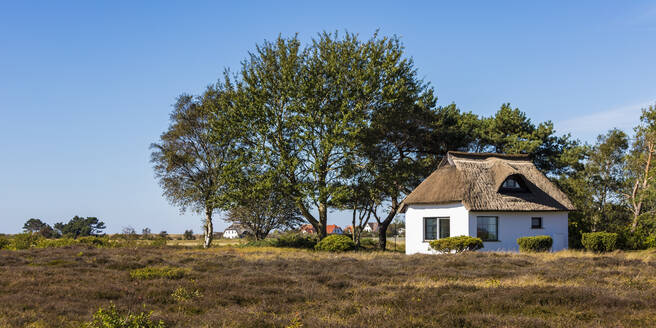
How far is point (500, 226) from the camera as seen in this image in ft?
102

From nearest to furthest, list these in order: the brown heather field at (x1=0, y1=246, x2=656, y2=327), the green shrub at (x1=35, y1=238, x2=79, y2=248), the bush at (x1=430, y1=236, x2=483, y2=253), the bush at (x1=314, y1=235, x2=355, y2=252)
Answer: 1. the brown heather field at (x1=0, y1=246, x2=656, y2=327)
2. the bush at (x1=430, y1=236, x2=483, y2=253)
3. the bush at (x1=314, y1=235, x2=355, y2=252)
4. the green shrub at (x1=35, y1=238, x2=79, y2=248)

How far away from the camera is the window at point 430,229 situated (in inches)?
1273

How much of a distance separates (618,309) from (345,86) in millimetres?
26254

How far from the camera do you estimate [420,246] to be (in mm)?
32469

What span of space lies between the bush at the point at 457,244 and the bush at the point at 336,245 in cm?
537

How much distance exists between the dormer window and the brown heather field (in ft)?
37.5

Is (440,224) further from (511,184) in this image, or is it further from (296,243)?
(296,243)

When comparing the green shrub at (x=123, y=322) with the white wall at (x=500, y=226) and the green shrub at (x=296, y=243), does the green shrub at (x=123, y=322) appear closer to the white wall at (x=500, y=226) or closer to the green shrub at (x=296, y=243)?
the white wall at (x=500, y=226)

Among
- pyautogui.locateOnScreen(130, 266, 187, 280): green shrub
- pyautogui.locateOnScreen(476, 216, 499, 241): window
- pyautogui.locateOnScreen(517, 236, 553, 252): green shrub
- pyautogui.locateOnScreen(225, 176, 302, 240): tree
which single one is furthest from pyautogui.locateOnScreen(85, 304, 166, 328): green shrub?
pyautogui.locateOnScreen(225, 176, 302, 240): tree

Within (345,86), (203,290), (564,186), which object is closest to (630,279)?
(203,290)

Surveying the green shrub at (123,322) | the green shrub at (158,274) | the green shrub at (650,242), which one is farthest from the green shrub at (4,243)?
the green shrub at (650,242)

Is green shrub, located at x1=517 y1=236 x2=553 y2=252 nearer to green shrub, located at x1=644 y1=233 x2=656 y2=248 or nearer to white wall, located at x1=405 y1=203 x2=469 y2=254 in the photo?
white wall, located at x1=405 y1=203 x2=469 y2=254

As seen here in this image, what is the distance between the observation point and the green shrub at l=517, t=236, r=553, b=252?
97.5 feet

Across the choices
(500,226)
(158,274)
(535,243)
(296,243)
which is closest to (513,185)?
(500,226)
